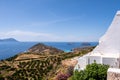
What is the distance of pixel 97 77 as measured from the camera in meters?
16.5

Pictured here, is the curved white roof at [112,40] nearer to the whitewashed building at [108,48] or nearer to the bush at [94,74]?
the whitewashed building at [108,48]

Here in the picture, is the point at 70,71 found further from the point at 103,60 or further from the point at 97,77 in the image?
the point at 97,77

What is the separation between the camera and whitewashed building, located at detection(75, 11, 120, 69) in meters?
20.6

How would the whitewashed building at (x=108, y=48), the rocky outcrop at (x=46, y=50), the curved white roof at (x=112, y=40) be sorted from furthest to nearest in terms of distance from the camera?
the rocky outcrop at (x=46, y=50), the curved white roof at (x=112, y=40), the whitewashed building at (x=108, y=48)

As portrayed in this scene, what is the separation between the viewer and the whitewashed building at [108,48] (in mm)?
20641

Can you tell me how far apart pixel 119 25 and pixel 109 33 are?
4.66 feet

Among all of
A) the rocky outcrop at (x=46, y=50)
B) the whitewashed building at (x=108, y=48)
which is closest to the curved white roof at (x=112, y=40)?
the whitewashed building at (x=108, y=48)

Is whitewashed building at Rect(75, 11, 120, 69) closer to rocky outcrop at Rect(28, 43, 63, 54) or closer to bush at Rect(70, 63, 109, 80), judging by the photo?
bush at Rect(70, 63, 109, 80)

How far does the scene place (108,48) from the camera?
2200 centimetres

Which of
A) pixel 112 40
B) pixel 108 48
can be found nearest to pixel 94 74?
pixel 108 48

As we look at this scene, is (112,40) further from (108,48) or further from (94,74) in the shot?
(94,74)

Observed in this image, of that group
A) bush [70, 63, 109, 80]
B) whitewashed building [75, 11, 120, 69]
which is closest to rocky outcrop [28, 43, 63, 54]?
whitewashed building [75, 11, 120, 69]

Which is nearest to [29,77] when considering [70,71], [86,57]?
[70,71]

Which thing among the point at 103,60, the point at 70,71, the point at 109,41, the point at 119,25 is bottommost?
the point at 70,71
